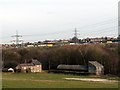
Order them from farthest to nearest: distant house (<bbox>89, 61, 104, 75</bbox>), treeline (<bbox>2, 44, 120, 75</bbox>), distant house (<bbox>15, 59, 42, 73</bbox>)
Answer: treeline (<bbox>2, 44, 120, 75</bbox>) → distant house (<bbox>15, 59, 42, 73</bbox>) → distant house (<bbox>89, 61, 104, 75</bbox>)

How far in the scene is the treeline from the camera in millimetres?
67062

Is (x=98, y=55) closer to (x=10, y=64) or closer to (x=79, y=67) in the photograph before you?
(x=79, y=67)

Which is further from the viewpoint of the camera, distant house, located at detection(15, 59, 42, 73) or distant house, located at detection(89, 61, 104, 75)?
distant house, located at detection(15, 59, 42, 73)

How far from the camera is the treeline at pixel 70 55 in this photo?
220ft

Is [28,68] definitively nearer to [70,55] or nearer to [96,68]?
[96,68]

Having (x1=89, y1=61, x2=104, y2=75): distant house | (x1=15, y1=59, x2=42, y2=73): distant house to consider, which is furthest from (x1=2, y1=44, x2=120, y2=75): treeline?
(x1=15, y1=59, x2=42, y2=73): distant house

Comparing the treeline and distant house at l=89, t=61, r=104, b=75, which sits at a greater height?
the treeline

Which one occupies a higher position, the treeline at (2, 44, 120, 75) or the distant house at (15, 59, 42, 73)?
the treeline at (2, 44, 120, 75)

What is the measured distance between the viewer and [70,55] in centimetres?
7681

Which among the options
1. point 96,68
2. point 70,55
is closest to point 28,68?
point 96,68

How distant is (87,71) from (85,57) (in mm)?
10257

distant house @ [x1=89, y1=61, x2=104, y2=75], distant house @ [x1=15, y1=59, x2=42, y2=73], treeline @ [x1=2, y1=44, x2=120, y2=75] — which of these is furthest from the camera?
treeline @ [x1=2, y1=44, x2=120, y2=75]

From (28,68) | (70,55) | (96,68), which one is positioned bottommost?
(28,68)

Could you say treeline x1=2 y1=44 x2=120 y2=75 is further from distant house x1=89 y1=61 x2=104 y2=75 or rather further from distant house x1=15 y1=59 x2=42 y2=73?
distant house x1=15 y1=59 x2=42 y2=73
